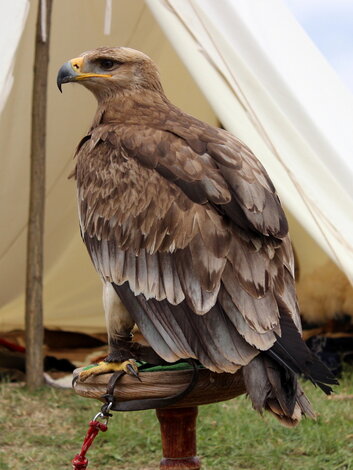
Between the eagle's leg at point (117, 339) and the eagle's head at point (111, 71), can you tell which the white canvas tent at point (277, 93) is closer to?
the eagle's head at point (111, 71)

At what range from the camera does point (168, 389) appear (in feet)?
7.21

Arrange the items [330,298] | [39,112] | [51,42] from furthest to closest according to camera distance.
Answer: [330,298]
[51,42]
[39,112]

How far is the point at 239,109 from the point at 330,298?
230cm

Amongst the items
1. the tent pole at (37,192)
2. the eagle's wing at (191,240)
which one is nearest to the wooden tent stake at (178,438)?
the eagle's wing at (191,240)

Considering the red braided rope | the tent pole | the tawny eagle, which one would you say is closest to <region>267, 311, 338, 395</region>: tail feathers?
the tawny eagle

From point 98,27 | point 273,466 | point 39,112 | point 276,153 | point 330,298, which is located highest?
point 98,27

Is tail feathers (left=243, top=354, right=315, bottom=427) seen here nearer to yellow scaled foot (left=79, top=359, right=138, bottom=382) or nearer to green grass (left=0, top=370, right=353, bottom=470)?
yellow scaled foot (left=79, top=359, right=138, bottom=382)

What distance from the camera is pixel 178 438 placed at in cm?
235

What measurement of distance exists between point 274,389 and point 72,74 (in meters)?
1.12

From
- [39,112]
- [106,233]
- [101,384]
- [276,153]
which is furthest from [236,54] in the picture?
[101,384]

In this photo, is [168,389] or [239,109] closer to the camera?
[168,389]

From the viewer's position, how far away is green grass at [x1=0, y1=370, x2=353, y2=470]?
12.4 ft

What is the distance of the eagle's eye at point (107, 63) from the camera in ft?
8.56

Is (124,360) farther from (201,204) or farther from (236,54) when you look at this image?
(236,54)
